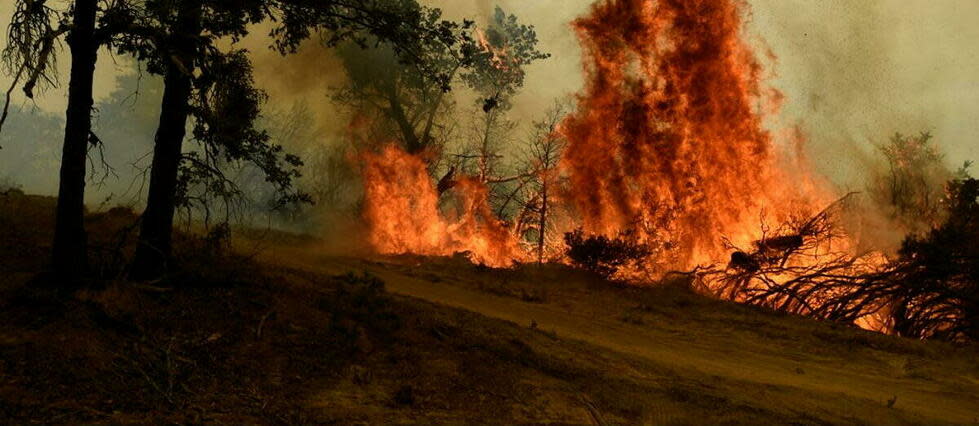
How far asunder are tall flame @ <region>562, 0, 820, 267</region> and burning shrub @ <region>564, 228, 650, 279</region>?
0.82m

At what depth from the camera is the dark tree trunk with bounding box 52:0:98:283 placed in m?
6.86

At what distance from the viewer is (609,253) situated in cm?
1897

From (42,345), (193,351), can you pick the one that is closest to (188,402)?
(193,351)

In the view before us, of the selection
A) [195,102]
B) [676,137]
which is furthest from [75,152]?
[676,137]

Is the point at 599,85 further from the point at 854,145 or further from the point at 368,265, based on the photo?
the point at 854,145

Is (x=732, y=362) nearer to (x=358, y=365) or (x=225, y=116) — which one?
(x=358, y=365)

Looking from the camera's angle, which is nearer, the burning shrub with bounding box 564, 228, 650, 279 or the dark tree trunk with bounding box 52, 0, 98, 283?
the dark tree trunk with bounding box 52, 0, 98, 283

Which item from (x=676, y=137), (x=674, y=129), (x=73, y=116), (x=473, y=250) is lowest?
(x=473, y=250)

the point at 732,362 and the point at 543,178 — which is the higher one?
the point at 543,178

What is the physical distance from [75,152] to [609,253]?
14710mm

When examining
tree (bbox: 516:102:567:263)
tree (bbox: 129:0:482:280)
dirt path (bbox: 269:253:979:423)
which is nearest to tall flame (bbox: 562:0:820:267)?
tree (bbox: 516:102:567:263)

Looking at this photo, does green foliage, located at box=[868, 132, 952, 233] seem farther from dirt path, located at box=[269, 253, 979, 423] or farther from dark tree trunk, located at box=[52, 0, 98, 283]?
dark tree trunk, located at box=[52, 0, 98, 283]

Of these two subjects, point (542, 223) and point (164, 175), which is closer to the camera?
point (164, 175)

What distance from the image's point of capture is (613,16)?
20.5 meters
